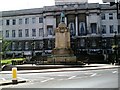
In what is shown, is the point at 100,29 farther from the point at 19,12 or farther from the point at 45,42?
the point at 19,12

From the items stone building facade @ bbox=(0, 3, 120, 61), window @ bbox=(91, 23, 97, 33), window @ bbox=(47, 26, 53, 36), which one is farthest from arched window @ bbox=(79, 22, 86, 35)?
window @ bbox=(47, 26, 53, 36)

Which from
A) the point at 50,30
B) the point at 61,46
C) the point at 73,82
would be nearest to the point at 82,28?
the point at 50,30

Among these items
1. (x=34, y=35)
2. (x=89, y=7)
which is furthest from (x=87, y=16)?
(x=34, y=35)

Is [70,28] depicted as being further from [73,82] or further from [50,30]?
[73,82]

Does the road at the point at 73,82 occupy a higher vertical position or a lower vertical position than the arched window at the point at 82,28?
lower

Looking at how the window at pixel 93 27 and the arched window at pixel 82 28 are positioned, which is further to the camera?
the arched window at pixel 82 28

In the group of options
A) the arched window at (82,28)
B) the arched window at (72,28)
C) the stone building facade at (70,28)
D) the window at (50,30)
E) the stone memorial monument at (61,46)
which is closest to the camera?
the stone memorial monument at (61,46)

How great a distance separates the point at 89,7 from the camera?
4156 inches

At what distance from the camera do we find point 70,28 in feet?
356

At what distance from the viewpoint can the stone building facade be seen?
341 feet

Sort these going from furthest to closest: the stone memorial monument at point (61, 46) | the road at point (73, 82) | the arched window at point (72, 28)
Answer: the arched window at point (72, 28) < the stone memorial monument at point (61, 46) < the road at point (73, 82)

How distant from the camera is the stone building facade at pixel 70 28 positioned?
4097 inches

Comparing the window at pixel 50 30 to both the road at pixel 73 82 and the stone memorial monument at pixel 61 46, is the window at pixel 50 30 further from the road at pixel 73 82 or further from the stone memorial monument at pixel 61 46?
the road at pixel 73 82

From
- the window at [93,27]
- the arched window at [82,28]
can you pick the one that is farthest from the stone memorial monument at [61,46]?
the arched window at [82,28]
